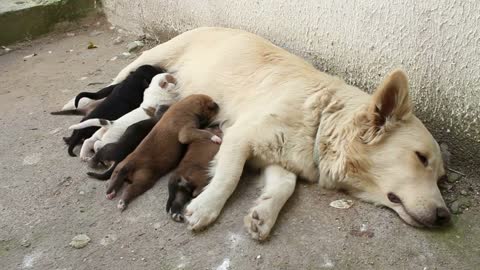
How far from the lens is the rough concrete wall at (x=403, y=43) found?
3.22m

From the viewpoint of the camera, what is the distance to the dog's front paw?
298 centimetres

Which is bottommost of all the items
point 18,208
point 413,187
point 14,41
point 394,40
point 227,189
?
point 14,41

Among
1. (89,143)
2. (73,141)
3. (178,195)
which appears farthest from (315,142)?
(73,141)

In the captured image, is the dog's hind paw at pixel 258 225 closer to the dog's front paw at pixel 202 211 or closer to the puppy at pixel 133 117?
the dog's front paw at pixel 202 211

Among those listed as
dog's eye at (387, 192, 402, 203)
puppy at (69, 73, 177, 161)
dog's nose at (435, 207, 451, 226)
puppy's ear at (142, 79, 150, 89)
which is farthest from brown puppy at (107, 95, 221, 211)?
dog's nose at (435, 207, 451, 226)

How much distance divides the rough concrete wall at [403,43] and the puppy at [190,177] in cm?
133

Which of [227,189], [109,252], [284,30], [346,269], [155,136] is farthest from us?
[284,30]

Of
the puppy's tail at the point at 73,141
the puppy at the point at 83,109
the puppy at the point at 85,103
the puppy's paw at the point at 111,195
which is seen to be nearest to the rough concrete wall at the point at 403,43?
the puppy at the point at 85,103

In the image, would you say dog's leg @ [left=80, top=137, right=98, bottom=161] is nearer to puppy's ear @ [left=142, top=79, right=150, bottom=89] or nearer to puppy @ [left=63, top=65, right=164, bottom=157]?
puppy @ [left=63, top=65, right=164, bottom=157]

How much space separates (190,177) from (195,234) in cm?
41

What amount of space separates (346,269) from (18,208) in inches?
81.8

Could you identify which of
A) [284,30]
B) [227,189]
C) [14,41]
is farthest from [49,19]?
[227,189]

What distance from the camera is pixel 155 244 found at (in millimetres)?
2910

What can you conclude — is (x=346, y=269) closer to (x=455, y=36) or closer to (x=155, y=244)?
(x=155, y=244)
